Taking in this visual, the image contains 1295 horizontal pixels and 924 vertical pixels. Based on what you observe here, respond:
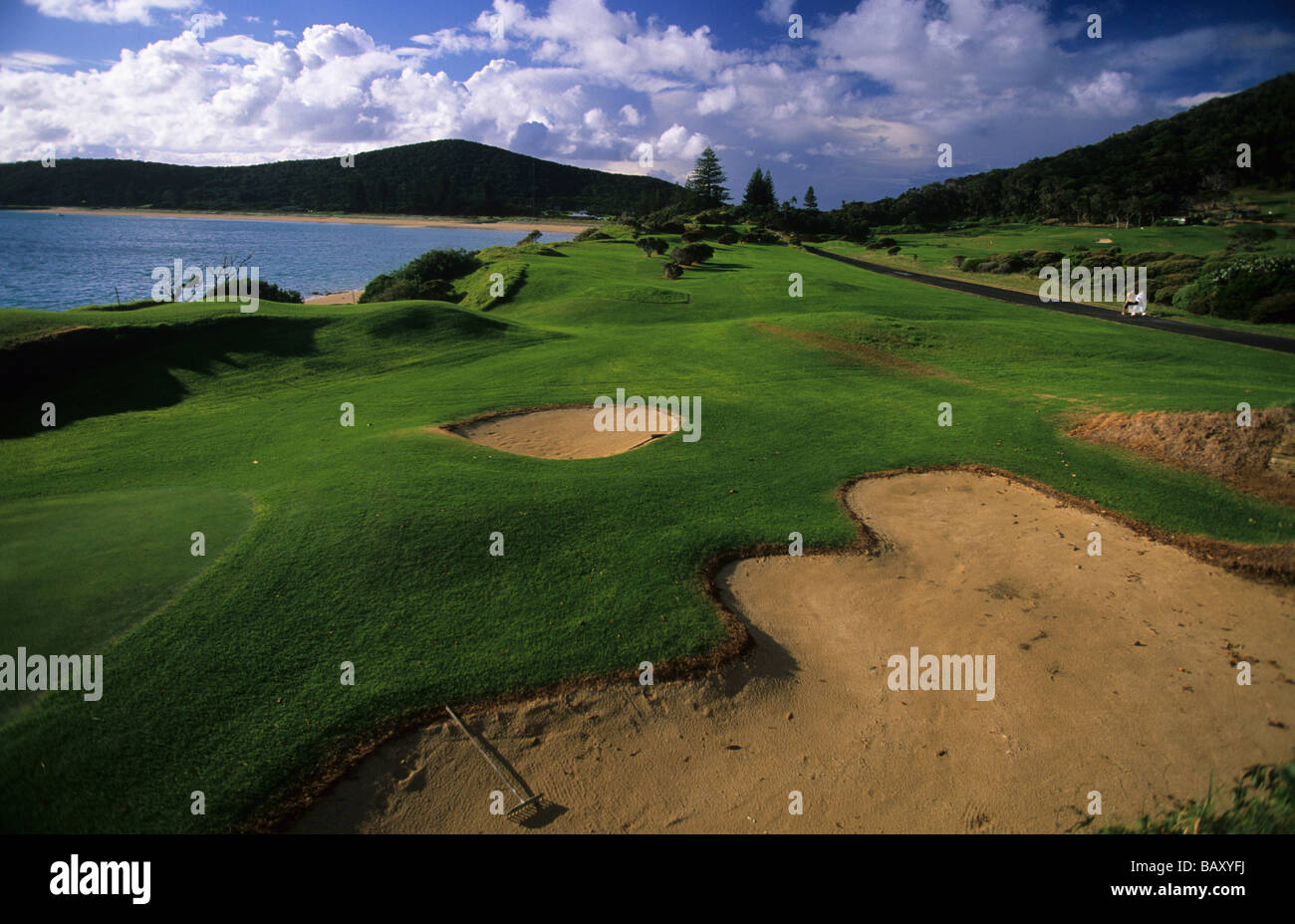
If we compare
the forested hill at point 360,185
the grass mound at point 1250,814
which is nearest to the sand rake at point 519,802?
the grass mound at point 1250,814

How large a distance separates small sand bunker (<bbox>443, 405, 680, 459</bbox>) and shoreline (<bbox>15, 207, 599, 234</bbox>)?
11956 centimetres

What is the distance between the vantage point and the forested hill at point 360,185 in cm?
14475

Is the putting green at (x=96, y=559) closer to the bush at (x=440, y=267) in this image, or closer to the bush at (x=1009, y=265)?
the bush at (x=440, y=267)

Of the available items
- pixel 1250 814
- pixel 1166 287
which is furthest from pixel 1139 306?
pixel 1250 814

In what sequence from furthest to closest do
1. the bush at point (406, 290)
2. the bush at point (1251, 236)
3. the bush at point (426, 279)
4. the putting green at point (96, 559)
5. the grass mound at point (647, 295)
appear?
the bush at point (1251, 236), the bush at point (426, 279), the bush at point (406, 290), the grass mound at point (647, 295), the putting green at point (96, 559)

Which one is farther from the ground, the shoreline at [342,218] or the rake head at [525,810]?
the shoreline at [342,218]

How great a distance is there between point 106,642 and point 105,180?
200m

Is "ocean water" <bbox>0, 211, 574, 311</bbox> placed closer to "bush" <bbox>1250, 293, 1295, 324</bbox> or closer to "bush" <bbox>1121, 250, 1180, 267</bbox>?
"bush" <bbox>1250, 293, 1295, 324</bbox>

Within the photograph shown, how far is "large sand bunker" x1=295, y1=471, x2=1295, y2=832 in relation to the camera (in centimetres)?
607

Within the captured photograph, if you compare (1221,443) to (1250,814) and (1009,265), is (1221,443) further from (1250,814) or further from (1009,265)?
(1009,265)

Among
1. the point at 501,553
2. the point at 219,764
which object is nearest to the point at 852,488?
the point at 501,553

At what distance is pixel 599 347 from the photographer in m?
24.1

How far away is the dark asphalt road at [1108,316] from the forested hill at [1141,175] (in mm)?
47043

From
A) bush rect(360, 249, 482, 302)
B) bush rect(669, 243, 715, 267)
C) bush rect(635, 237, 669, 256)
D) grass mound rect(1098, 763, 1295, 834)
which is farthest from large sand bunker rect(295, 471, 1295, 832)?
bush rect(635, 237, 669, 256)
